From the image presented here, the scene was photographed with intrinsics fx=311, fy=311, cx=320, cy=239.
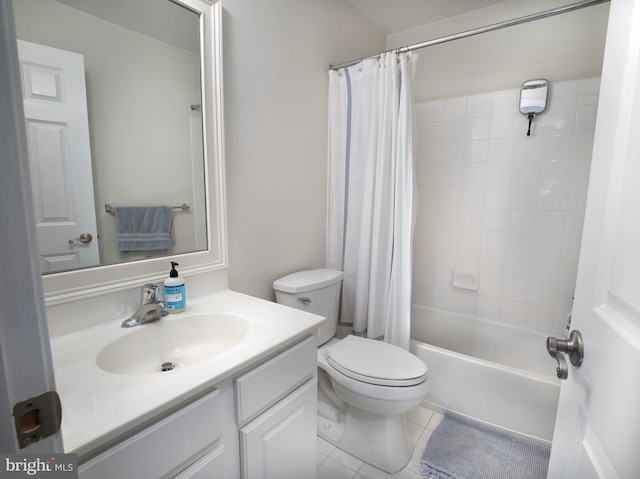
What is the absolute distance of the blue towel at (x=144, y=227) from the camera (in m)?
1.06

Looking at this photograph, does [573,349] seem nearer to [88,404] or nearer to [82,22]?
[88,404]

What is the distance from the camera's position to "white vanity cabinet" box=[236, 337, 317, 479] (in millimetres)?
833

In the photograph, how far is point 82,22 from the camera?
3.08ft

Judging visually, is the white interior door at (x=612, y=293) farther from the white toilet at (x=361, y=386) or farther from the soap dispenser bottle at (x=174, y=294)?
the soap dispenser bottle at (x=174, y=294)

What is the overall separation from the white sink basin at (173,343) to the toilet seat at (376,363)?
60cm

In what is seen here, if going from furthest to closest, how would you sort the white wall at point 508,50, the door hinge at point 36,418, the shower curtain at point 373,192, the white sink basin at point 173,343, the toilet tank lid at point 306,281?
the white wall at point 508,50, the shower curtain at point 373,192, the toilet tank lid at point 306,281, the white sink basin at point 173,343, the door hinge at point 36,418

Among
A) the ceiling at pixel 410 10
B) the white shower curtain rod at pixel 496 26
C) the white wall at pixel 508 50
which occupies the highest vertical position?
the ceiling at pixel 410 10

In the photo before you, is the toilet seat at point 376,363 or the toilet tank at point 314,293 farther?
the toilet tank at point 314,293

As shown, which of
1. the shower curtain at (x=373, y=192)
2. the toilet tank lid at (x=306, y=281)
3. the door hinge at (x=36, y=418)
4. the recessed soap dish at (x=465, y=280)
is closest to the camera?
the door hinge at (x=36, y=418)

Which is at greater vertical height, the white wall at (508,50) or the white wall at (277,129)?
the white wall at (508,50)

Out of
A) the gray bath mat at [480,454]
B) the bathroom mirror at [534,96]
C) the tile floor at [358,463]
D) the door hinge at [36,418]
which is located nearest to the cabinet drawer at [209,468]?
the door hinge at [36,418]

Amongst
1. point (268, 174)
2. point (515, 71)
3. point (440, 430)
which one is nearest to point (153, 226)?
point (268, 174)

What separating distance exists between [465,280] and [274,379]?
6.05 ft

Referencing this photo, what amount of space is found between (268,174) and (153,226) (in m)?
0.60
